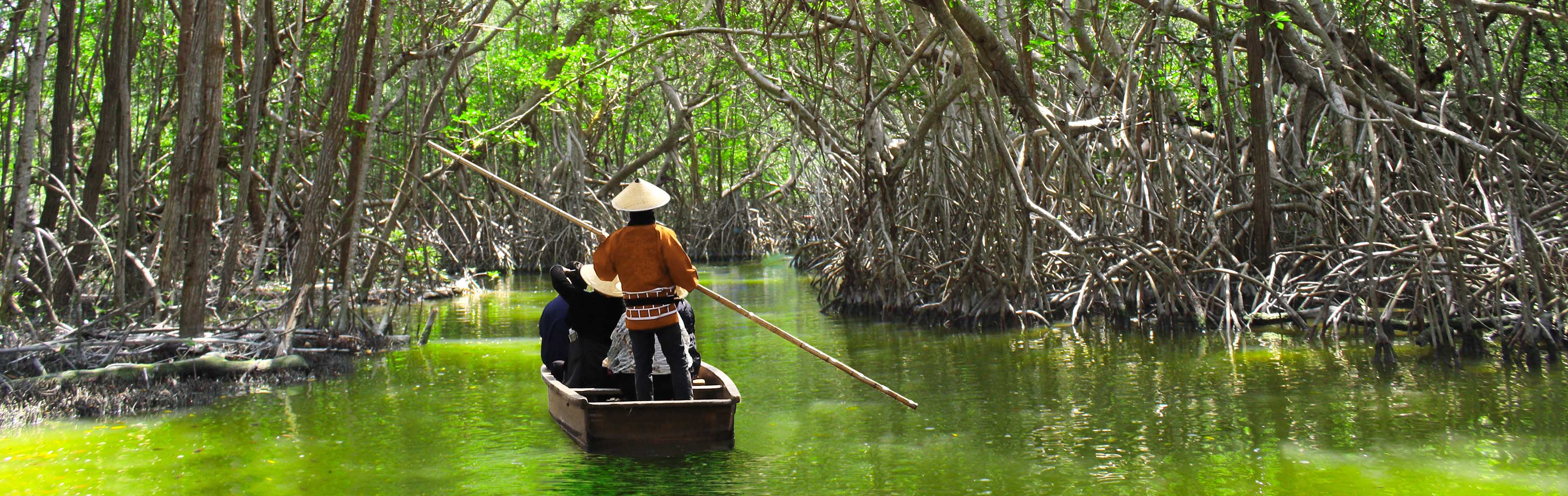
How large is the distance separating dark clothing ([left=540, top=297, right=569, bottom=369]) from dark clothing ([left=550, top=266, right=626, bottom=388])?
41 cm

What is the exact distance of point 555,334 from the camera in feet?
20.3

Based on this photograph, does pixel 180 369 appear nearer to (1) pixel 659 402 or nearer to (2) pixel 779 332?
(1) pixel 659 402

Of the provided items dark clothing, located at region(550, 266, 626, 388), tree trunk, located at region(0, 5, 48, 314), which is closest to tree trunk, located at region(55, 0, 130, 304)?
tree trunk, located at region(0, 5, 48, 314)

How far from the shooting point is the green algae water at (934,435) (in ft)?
15.0

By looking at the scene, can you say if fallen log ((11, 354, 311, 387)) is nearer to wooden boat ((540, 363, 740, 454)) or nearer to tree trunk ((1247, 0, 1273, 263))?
wooden boat ((540, 363, 740, 454))

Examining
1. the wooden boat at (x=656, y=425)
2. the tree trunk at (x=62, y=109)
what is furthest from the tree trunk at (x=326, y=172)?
the wooden boat at (x=656, y=425)

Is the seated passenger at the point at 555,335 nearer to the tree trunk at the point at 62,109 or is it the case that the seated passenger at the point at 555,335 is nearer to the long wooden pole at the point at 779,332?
the long wooden pole at the point at 779,332

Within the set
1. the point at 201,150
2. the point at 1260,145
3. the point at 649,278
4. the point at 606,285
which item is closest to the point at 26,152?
the point at 201,150

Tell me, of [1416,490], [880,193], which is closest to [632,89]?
[880,193]

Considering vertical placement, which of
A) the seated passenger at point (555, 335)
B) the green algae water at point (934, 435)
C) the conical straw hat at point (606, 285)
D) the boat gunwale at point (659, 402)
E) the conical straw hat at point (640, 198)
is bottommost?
the green algae water at point (934, 435)

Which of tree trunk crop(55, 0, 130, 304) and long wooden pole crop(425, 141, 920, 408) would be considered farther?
tree trunk crop(55, 0, 130, 304)

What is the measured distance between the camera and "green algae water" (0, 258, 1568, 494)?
15.0 feet

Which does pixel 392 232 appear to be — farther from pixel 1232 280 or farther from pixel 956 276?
pixel 1232 280

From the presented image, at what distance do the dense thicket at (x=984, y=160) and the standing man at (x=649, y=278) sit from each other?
5.73 feet
